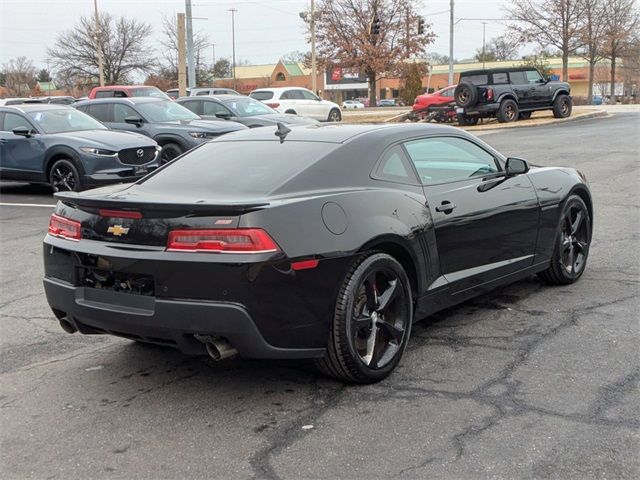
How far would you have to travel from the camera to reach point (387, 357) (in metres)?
4.28

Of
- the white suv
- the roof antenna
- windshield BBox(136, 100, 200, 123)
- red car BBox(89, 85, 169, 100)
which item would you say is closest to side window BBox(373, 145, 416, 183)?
the roof antenna

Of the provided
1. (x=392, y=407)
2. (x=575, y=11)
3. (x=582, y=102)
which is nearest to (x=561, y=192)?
(x=392, y=407)

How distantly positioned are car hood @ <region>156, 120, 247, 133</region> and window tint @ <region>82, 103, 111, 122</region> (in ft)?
5.33

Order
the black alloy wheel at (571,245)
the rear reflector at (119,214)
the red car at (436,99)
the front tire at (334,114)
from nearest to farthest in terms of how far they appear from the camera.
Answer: the rear reflector at (119,214) → the black alloy wheel at (571,245) → the front tire at (334,114) → the red car at (436,99)

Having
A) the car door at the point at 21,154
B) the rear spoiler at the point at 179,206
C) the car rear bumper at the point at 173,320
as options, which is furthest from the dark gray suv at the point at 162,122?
the car rear bumper at the point at 173,320

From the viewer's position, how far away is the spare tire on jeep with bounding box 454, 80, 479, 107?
2564cm

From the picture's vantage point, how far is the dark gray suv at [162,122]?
14.4 metres

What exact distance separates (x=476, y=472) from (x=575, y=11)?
1967 inches

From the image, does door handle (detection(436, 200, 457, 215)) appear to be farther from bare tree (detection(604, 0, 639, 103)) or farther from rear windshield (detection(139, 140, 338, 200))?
bare tree (detection(604, 0, 639, 103))

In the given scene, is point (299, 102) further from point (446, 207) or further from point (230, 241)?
point (230, 241)

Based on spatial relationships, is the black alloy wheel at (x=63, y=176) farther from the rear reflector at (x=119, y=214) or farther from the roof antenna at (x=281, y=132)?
the rear reflector at (x=119, y=214)

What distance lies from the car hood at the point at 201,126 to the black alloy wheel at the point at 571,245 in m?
9.23

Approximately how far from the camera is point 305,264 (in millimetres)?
3803

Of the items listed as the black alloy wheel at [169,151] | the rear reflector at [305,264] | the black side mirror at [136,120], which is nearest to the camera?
the rear reflector at [305,264]
